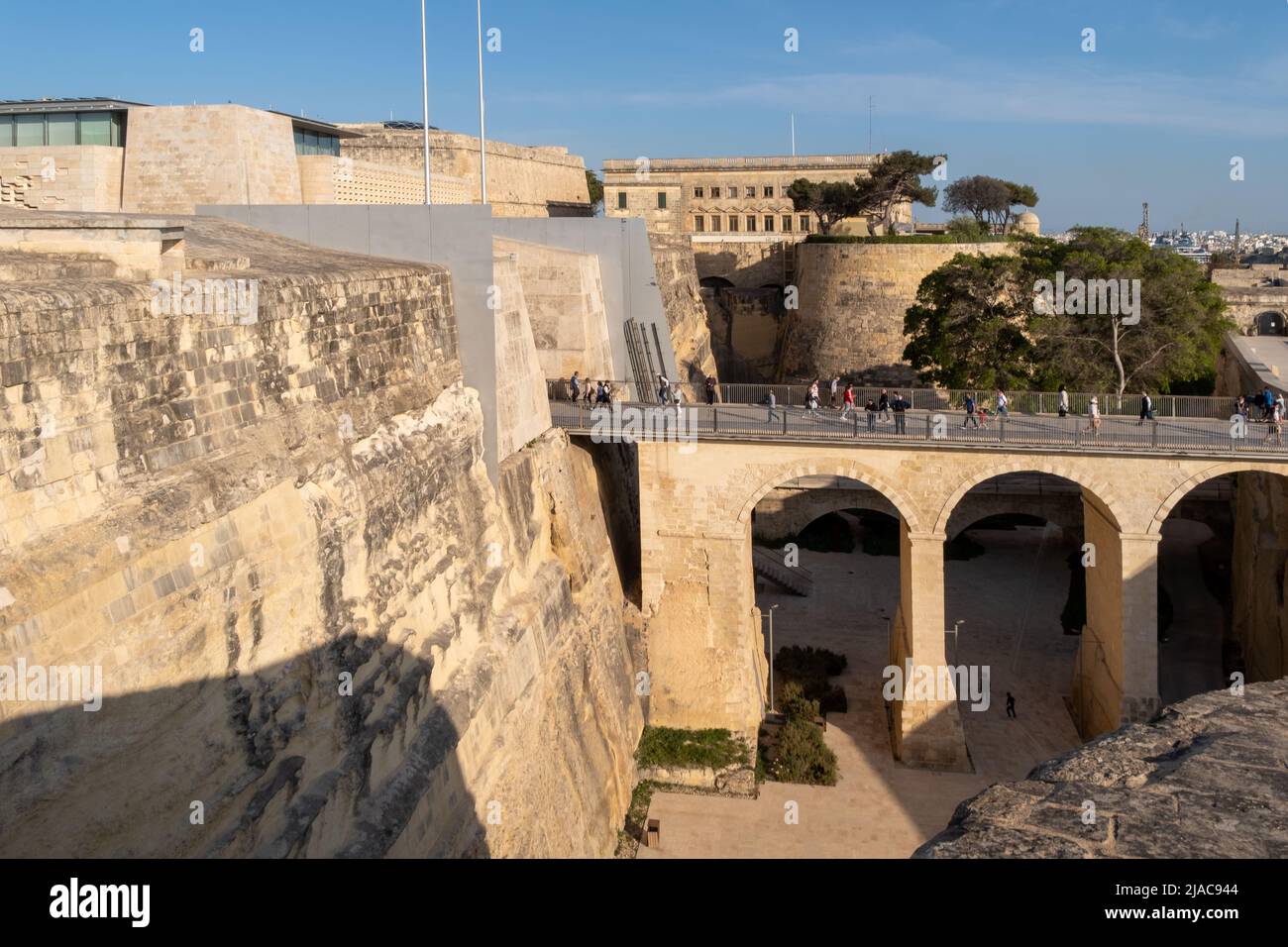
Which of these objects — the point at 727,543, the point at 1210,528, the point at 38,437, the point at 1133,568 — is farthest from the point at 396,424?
the point at 1210,528

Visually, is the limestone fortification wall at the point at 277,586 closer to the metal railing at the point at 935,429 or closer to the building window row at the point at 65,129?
the metal railing at the point at 935,429

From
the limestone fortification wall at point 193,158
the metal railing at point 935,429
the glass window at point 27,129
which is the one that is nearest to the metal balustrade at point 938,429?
the metal railing at point 935,429

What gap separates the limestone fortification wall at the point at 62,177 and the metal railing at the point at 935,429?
29.6ft

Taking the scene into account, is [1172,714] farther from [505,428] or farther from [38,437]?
[505,428]

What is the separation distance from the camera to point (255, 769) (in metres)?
9.85

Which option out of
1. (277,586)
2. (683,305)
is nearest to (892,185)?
(683,305)

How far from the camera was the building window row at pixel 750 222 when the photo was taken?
58594 millimetres

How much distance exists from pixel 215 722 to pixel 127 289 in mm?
3667

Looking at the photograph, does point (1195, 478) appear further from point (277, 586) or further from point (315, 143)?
point (315, 143)

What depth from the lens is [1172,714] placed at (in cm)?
562

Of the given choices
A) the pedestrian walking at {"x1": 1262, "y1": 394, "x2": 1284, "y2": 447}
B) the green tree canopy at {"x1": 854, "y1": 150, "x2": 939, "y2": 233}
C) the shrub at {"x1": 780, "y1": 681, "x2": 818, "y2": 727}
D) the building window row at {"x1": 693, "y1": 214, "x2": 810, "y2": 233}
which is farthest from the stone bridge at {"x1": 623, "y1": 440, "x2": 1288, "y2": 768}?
the building window row at {"x1": 693, "y1": 214, "x2": 810, "y2": 233}

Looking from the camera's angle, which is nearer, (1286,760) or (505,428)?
(1286,760)

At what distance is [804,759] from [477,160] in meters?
27.6
